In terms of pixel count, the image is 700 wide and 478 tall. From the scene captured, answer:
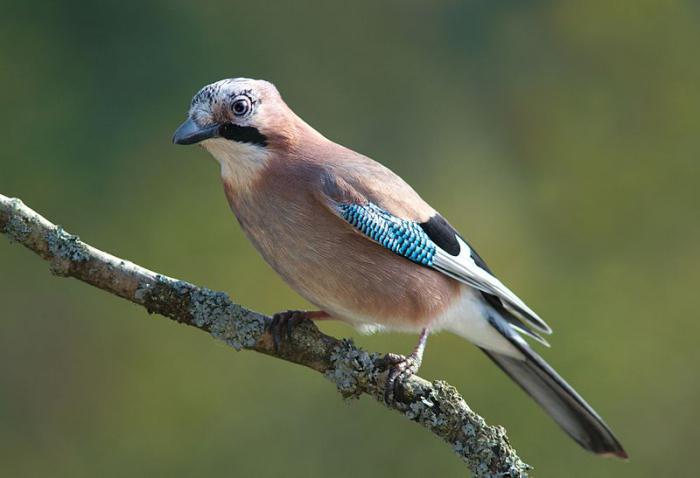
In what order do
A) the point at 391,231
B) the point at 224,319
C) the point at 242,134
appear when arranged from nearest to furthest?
the point at 224,319 → the point at 242,134 → the point at 391,231

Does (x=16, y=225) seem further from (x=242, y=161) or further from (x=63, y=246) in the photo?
(x=242, y=161)

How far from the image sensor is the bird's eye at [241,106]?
9.98ft

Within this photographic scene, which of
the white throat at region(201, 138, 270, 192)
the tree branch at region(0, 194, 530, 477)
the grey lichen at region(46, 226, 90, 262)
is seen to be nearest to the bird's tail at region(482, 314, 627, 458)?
the tree branch at region(0, 194, 530, 477)

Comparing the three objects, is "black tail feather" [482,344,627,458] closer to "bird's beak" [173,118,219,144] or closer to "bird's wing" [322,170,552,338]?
"bird's wing" [322,170,552,338]

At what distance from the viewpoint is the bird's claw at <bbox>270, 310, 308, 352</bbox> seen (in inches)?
115

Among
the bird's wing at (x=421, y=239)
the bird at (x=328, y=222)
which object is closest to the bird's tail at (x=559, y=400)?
the bird's wing at (x=421, y=239)

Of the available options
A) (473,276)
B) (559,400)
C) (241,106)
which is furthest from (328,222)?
(559,400)

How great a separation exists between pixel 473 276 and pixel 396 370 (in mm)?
592

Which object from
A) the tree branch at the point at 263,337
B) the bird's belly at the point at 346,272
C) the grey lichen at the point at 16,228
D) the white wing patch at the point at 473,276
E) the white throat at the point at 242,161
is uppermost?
the white wing patch at the point at 473,276

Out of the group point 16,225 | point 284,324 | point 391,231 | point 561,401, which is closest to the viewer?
point 16,225

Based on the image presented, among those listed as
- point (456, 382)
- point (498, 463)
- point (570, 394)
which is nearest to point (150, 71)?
point (456, 382)

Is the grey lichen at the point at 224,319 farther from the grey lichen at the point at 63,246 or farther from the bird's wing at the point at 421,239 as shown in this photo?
the bird's wing at the point at 421,239

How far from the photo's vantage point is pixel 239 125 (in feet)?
10.1

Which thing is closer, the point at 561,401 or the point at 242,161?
the point at 242,161
